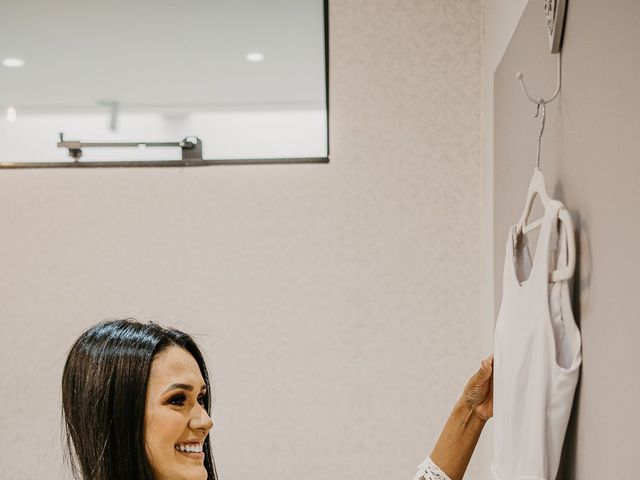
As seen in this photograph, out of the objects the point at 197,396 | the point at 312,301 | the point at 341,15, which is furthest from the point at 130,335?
the point at 341,15

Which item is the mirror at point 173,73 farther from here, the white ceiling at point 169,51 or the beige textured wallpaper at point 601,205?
the beige textured wallpaper at point 601,205

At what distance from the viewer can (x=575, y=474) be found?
3.94 ft

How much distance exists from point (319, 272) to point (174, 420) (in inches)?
51.9

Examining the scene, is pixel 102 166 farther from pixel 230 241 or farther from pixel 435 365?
pixel 435 365

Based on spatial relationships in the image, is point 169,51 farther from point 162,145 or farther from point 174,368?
point 174,368

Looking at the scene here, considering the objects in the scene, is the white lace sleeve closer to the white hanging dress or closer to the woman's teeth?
the white hanging dress

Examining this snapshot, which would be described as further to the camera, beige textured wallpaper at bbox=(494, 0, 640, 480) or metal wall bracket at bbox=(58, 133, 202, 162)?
metal wall bracket at bbox=(58, 133, 202, 162)

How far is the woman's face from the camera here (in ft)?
4.18

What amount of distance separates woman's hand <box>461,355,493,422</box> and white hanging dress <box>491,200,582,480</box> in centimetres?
31

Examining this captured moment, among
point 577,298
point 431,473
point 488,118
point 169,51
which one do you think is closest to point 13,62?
point 169,51

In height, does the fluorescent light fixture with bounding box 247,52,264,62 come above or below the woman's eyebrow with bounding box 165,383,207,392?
above

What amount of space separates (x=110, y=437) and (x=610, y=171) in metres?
0.89

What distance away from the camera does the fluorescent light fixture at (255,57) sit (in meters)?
2.64

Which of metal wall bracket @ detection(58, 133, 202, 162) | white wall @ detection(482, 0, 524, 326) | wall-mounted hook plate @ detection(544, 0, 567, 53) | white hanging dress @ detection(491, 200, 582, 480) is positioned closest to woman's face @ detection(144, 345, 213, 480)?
white hanging dress @ detection(491, 200, 582, 480)
